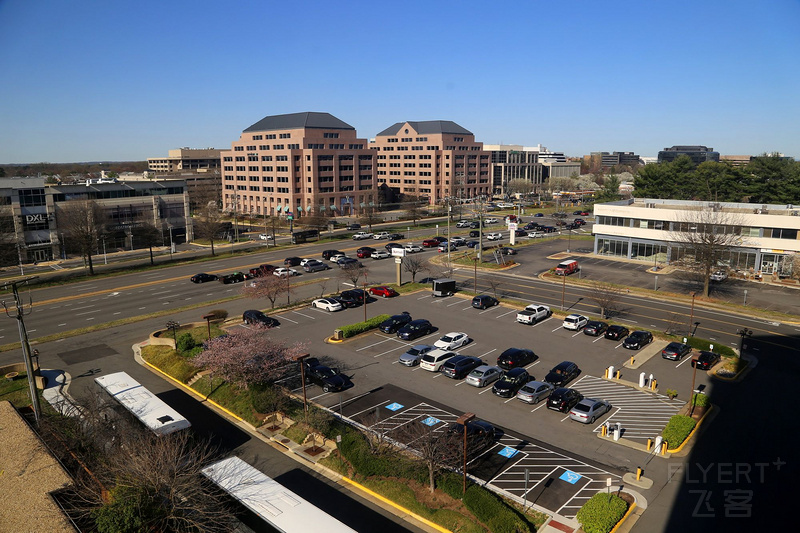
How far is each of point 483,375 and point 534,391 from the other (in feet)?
11.4

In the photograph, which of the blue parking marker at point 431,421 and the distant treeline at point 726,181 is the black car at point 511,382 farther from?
the distant treeline at point 726,181

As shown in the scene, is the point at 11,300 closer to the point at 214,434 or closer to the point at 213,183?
the point at 214,434

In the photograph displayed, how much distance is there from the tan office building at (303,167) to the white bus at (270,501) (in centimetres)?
9815

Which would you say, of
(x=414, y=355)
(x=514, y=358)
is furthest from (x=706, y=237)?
(x=414, y=355)

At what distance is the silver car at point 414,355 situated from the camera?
3542 centimetres

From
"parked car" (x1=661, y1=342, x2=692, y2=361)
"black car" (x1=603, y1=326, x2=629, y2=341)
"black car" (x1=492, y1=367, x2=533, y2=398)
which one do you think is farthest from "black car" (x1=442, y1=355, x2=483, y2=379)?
"parked car" (x1=661, y1=342, x2=692, y2=361)

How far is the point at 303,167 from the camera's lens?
12012cm

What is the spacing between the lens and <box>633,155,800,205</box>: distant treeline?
84269 mm

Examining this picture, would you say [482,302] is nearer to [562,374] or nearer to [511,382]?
[562,374]

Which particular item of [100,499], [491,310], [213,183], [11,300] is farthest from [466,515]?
[213,183]

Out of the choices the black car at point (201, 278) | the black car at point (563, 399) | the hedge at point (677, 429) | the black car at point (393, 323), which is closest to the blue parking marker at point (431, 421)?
the black car at point (563, 399)

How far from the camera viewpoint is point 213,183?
164 meters

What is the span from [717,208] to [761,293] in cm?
1317

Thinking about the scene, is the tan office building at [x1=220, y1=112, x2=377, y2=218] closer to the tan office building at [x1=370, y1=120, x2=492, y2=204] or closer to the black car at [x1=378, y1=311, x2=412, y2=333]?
the tan office building at [x1=370, y1=120, x2=492, y2=204]
